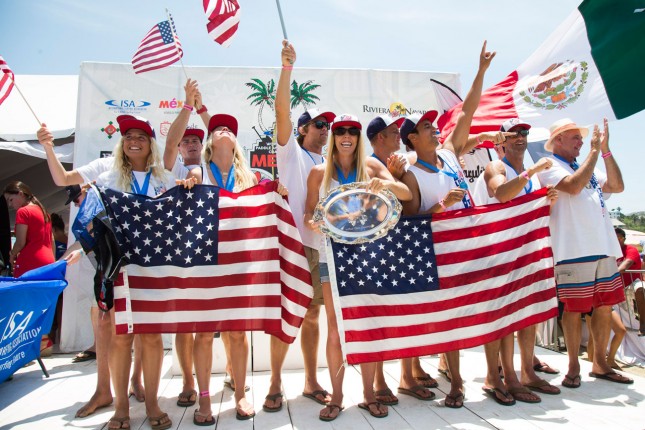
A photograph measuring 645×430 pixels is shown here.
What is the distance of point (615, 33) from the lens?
3.46 metres

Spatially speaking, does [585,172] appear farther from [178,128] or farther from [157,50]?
[157,50]

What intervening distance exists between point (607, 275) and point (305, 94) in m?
4.32

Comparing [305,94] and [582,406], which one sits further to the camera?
[305,94]

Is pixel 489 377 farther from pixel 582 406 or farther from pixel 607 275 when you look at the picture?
pixel 607 275

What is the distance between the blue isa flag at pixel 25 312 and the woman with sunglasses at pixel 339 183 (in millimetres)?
2331

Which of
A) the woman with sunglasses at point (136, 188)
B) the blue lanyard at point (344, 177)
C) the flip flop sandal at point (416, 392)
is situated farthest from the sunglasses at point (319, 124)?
the flip flop sandal at point (416, 392)

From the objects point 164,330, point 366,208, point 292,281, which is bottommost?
point 164,330

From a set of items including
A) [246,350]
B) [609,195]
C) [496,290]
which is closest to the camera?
[246,350]

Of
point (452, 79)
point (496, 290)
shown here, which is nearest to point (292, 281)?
point (496, 290)

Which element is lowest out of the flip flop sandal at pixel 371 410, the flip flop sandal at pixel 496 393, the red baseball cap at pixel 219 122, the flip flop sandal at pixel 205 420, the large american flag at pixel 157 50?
the flip flop sandal at pixel 496 393

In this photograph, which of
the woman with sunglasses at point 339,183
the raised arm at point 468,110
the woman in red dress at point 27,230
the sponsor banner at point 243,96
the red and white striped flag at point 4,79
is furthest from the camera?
the sponsor banner at point 243,96

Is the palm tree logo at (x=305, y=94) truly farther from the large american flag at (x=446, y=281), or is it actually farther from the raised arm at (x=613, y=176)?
the raised arm at (x=613, y=176)

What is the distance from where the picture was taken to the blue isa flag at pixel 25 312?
3647mm

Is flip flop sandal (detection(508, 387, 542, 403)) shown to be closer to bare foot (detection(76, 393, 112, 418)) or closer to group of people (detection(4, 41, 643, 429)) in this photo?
group of people (detection(4, 41, 643, 429))
